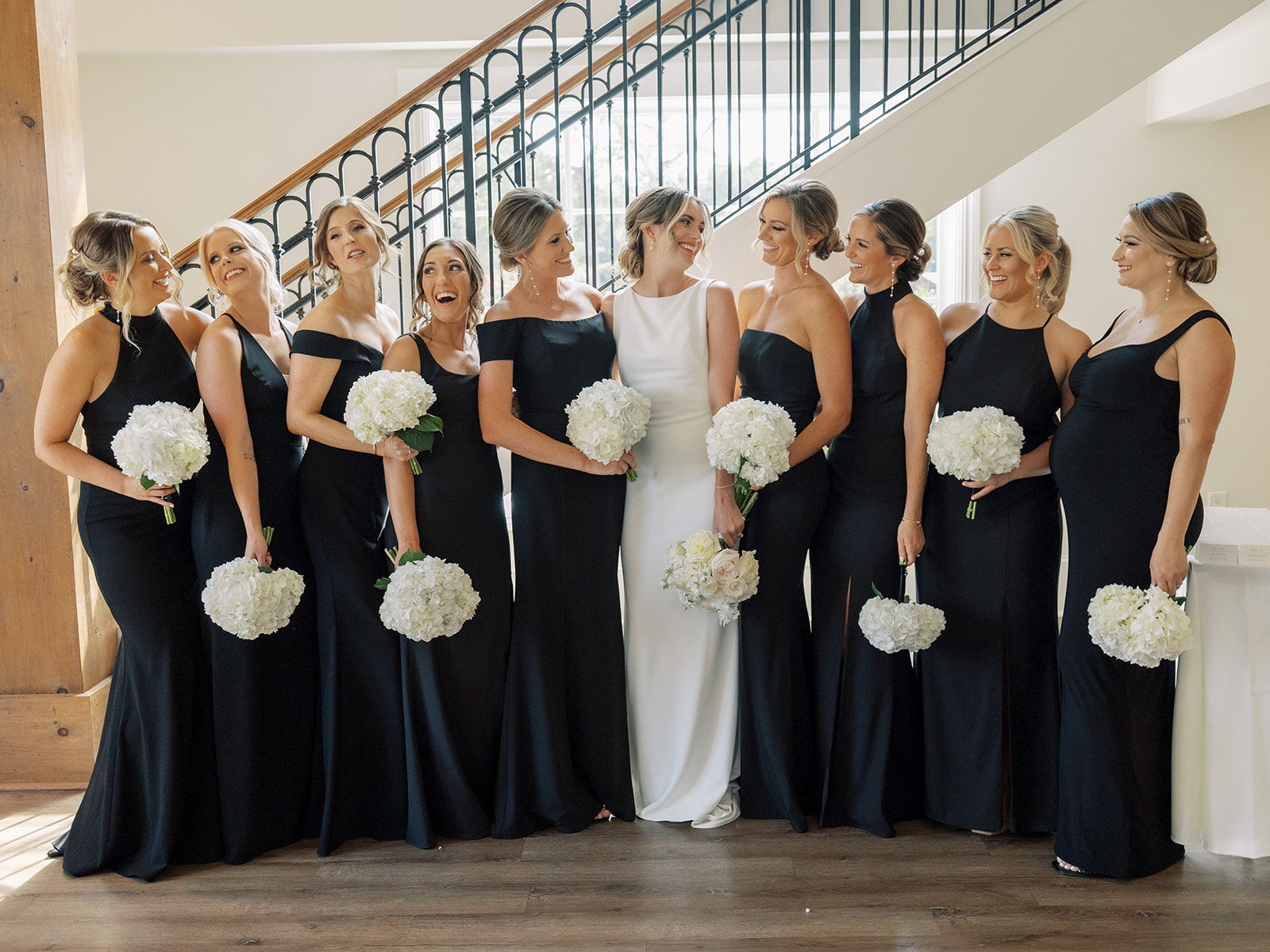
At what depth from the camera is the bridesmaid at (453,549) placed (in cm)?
300

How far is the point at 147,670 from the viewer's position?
9.65 ft

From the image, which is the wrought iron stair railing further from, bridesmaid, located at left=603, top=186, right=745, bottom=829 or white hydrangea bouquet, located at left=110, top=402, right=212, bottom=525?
white hydrangea bouquet, located at left=110, top=402, right=212, bottom=525

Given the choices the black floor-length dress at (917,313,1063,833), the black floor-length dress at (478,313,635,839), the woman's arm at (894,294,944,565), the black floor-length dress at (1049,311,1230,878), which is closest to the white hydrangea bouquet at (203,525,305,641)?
the black floor-length dress at (478,313,635,839)

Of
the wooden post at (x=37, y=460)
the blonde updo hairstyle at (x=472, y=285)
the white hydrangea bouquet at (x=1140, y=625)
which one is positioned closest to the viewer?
the white hydrangea bouquet at (x=1140, y=625)

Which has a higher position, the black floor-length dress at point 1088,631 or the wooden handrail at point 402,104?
the wooden handrail at point 402,104

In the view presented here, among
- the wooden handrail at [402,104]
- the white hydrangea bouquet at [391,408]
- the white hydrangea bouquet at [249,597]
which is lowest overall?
the white hydrangea bouquet at [249,597]

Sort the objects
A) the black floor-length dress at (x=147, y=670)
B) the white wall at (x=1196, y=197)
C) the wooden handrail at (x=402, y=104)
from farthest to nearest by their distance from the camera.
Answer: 1. the white wall at (x=1196, y=197)
2. the wooden handrail at (x=402, y=104)
3. the black floor-length dress at (x=147, y=670)

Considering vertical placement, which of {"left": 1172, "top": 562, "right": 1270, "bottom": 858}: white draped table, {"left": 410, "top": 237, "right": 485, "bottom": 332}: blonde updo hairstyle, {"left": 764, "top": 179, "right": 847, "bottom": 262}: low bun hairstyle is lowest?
{"left": 1172, "top": 562, "right": 1270, "bottom": 858}: white draped table

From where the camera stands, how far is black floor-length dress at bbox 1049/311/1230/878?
2.73 metres

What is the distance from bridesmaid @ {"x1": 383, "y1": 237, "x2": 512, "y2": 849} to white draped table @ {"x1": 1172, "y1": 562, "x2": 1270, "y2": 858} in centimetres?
207

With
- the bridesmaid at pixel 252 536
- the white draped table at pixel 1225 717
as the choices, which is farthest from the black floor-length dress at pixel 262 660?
the white draped table at pixel 1225 717

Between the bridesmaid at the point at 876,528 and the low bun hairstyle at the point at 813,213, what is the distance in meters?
0.08

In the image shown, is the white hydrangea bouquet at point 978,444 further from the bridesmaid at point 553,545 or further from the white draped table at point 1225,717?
the bridesmaid at point 553,545

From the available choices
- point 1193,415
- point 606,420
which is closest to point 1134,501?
point 1193,415
